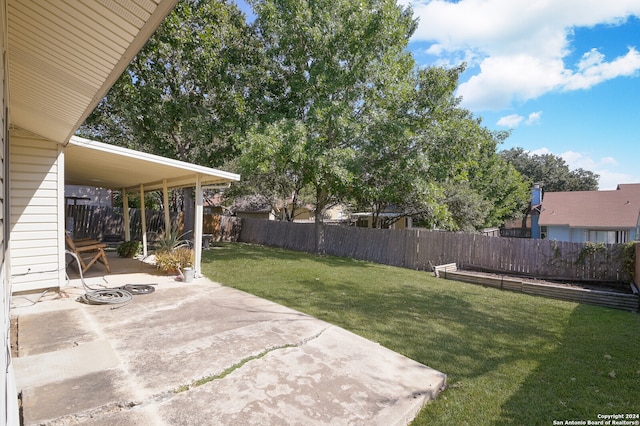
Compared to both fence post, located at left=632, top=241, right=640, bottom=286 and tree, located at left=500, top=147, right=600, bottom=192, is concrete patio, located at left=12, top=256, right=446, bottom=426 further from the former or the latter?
tree, located at left=500, top=147, right=600, bottom=192

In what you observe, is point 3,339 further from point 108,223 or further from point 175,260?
point 108,223

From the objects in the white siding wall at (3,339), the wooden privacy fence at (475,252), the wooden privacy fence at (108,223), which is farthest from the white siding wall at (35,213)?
the wooden privacy fence at (475,252)

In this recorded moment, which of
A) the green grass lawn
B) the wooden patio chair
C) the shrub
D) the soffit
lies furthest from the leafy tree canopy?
the soffit

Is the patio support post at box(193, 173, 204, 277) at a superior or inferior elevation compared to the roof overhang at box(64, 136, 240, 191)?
inferior

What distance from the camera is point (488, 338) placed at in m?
4.29

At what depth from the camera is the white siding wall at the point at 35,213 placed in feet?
16.7

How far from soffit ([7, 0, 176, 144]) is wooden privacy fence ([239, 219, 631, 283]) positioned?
9465 millimetres

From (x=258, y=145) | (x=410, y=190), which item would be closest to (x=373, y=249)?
(x=410, y=190)

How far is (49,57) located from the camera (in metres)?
2.57

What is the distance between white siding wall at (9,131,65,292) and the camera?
509 centimetres

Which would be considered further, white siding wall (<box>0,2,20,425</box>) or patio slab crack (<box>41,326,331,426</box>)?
patio slab crack (<box>41,326,331,426</box>)

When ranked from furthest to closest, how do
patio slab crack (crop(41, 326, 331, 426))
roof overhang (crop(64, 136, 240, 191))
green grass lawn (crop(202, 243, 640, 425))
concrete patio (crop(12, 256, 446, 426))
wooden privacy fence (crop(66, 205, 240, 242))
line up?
wooden privacy fence (crop(66, 205, 240, 242))
roof overhang (crop(64, 136, 240, 191))
green grass lawn (crop(202, 243, 640, 425))
concrete patio (crop(12, 256, 446, 426))
patio slab crack (crop(41, 326, 331, 426))

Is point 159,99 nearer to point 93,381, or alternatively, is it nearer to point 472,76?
point 93,381

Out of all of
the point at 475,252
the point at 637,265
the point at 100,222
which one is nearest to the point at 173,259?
the point at 475,252
